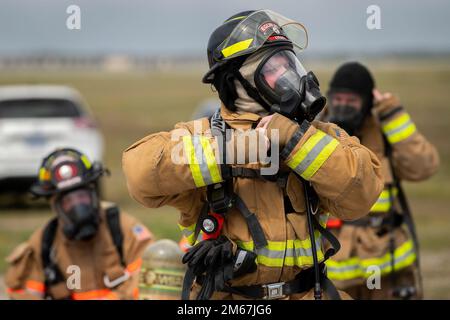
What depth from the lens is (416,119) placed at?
29.5m

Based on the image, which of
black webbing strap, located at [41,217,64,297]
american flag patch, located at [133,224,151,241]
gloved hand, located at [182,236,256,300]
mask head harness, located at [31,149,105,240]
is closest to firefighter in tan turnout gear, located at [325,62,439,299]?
american flag patch, located at [133,224,151,241]

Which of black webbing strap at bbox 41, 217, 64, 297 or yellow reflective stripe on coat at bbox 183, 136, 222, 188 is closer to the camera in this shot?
yellow reflective stripe on coat at bbox 183, 136, 222, 188

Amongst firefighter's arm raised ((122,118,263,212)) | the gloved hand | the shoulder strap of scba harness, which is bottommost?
the shoulder strap of scba harness

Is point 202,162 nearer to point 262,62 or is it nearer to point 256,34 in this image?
point 262,62

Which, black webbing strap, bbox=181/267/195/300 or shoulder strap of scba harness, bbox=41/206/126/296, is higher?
black webbing strap, bbox=181/267/195/300

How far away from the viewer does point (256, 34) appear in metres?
3.78

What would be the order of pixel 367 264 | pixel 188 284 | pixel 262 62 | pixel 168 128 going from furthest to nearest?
pixel 168 128 → pixel 367 264 → pixel 188 284 → pixel 262 62

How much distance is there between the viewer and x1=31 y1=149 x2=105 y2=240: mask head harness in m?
5.75

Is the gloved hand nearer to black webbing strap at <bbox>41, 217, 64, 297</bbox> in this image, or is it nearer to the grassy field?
black webbing strap at <bbox>41, 217, 64, 297</bbox>

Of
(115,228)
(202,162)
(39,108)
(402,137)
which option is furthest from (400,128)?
(39,108)

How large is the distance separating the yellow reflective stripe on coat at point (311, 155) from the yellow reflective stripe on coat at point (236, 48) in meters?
0.51

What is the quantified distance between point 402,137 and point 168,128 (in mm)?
23859

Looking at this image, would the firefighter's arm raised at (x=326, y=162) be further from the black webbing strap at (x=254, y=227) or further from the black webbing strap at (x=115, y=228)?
the black webbing strap at (x=115, y=228)

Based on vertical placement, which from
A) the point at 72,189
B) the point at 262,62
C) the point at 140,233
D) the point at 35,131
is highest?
the point at 262,62
